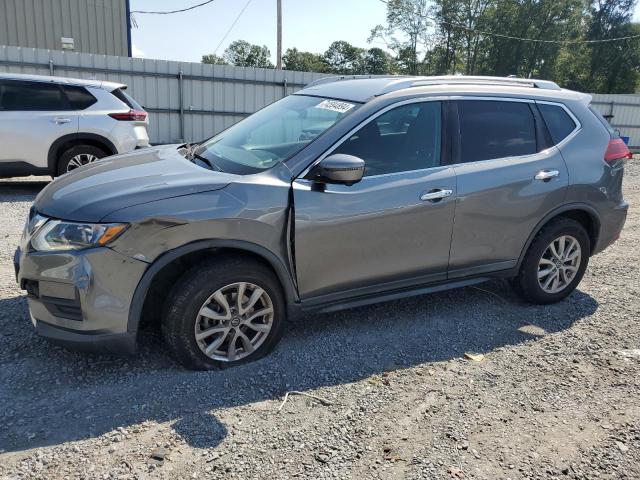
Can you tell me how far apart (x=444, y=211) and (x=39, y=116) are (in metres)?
6.82

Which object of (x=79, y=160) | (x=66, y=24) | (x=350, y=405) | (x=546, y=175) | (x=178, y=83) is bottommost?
(x=350, y=405)

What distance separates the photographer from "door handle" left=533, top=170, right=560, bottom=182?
4242 millimetres

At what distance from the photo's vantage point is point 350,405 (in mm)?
3113

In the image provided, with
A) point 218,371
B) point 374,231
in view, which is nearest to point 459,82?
point 374,231

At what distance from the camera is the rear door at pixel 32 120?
26.1 ft

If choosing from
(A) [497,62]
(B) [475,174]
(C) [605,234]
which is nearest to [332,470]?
(B) [475,174]

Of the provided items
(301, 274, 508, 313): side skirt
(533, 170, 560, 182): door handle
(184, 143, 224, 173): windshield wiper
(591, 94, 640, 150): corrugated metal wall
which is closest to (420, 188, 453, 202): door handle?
(301, 274, 508, 313): side skirt

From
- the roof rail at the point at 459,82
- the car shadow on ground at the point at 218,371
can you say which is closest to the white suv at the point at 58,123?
the car shadow on ground at the point at 218,371

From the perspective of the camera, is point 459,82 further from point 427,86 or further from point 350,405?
point 350,405

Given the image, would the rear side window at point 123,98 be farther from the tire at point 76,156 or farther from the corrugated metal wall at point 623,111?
the corrugated metal wall at point 623,111

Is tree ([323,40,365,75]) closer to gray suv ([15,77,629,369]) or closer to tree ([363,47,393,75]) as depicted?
tree ([363,47,393,75])

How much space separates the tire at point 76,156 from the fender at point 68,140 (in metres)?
0.09

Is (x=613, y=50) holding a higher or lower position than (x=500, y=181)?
higher

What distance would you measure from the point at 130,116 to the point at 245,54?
242ft
